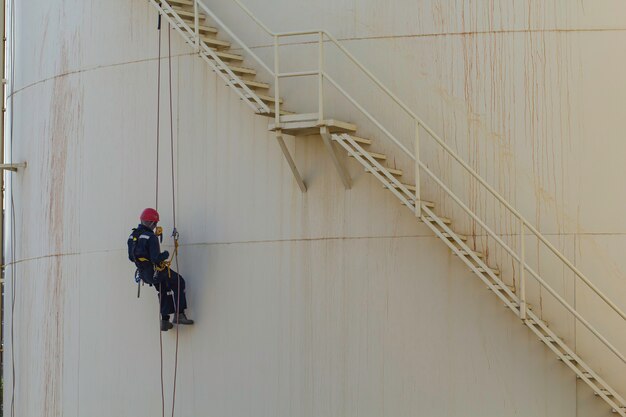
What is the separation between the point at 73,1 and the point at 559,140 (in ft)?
20.5

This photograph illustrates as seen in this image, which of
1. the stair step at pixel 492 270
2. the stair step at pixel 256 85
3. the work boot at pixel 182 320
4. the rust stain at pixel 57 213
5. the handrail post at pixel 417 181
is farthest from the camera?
the rust stain at pixel 57 213

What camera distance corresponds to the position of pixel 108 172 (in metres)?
13.9

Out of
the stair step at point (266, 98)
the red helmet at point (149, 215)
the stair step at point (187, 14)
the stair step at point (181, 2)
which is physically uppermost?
the stair step at point (181, 2)

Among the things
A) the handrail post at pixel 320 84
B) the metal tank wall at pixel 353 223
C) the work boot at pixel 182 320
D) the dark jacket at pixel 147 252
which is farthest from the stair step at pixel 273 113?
the work boot at pixel 182 320

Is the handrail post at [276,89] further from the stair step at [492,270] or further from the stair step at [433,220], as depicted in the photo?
the stair step at [492,270]

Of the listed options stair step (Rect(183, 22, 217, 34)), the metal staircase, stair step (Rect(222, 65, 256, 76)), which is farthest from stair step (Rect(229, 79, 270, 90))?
stair step (Rect(183, 22, 217, 34))

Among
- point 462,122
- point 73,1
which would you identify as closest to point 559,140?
point 462,122

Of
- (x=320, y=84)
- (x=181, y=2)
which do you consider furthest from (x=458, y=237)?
(x=181, y=2)

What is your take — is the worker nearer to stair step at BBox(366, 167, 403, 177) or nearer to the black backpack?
the black backpack

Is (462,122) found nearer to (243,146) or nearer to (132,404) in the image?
(243,146)

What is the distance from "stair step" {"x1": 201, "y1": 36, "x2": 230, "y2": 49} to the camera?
12977 mm

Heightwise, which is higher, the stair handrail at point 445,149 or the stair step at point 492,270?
the stair handrail at point 445,149

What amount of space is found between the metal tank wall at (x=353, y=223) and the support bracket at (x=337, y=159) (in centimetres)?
11

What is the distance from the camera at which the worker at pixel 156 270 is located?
12.9 meters
